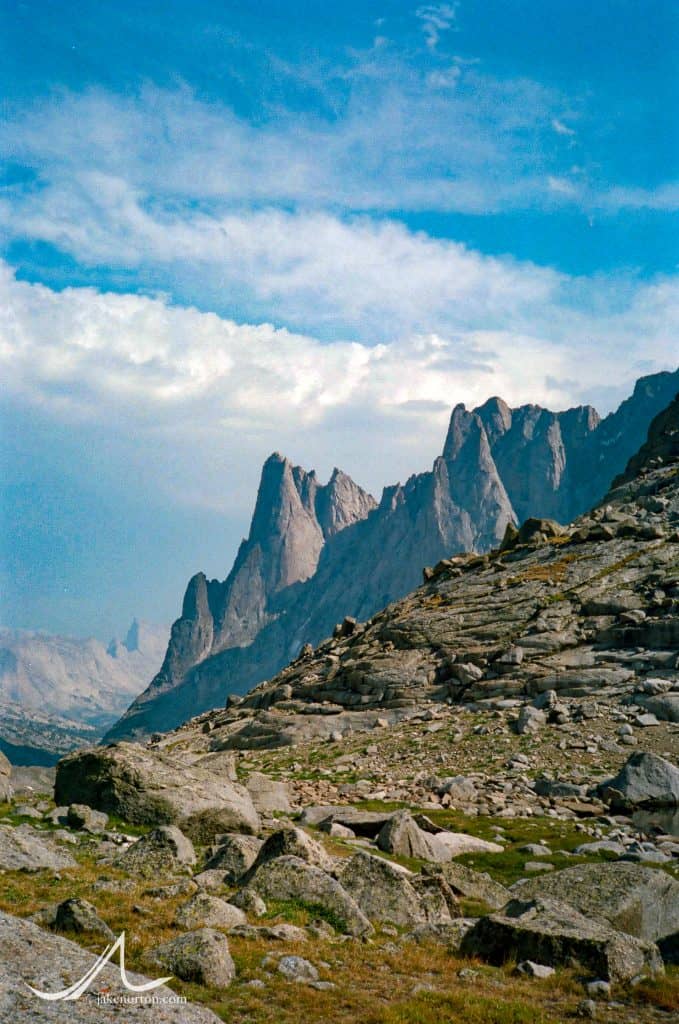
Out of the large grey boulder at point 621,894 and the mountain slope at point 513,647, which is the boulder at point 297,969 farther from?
the mountain slope at point 513,647

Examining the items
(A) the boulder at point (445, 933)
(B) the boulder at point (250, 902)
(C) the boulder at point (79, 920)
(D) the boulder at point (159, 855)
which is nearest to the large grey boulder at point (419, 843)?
(D) the boulder at point (159, 855)

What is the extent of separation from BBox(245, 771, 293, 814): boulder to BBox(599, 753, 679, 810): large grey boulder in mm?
13507

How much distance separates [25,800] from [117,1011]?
21.3m

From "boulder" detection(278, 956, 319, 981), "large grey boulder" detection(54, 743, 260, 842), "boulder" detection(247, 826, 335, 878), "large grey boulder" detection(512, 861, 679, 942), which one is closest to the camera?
"boulder" detection(278, 956, 319, 981)

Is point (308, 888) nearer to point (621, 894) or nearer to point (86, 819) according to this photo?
point (621, 894)

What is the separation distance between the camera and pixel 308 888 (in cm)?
1788

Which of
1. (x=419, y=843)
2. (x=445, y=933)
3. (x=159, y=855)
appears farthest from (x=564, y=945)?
(x=419, y=843)

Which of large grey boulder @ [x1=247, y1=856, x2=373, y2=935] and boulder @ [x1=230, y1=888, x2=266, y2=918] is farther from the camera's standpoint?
boulder @ [x1=230, y1=888, x2=266, y2=918]

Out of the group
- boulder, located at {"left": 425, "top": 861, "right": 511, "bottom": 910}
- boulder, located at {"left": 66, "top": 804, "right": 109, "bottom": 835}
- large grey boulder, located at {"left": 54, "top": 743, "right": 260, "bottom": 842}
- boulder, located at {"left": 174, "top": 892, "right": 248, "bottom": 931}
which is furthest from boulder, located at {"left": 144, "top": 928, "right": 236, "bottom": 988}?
large grey boulder, located at {"left": 54, "top": 743, "right": 260, "bottom": 842}

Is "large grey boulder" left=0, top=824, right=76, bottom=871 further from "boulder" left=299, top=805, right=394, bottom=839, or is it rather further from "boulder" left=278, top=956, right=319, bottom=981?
"boulder" left=299, top=805, right=394, bottom=839

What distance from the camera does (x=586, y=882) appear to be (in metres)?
18.3

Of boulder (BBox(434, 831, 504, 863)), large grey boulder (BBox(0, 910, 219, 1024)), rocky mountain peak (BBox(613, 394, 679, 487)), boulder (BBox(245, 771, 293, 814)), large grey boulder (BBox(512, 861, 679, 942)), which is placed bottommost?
boulder (BBox(434, 831, 504, 863))

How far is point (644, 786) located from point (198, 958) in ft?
78.4

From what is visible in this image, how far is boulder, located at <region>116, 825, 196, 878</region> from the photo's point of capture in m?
20.1
